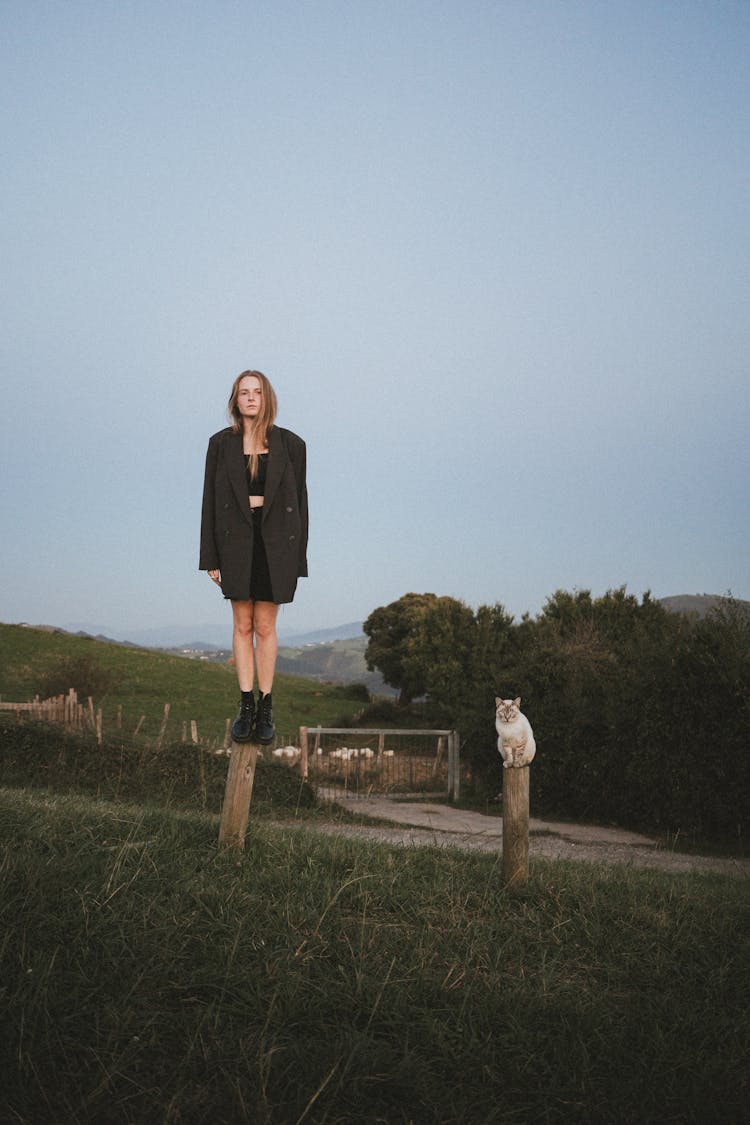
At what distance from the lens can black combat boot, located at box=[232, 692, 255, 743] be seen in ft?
20.5

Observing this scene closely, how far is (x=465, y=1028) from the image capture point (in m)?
4.20

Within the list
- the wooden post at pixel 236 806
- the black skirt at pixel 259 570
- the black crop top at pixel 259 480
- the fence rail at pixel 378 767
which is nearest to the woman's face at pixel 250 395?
the black crop top at pixel 259 480

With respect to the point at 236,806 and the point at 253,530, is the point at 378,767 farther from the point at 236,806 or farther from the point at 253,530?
the point at 253,530

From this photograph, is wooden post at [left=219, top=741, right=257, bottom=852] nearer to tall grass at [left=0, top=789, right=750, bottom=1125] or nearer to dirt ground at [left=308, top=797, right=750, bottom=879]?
tall grass at [left=0, top=789, right=750, bottom=1125]

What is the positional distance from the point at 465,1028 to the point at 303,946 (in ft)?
3.32

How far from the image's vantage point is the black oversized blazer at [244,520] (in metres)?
6.19

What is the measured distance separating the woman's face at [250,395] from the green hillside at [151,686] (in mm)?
23877

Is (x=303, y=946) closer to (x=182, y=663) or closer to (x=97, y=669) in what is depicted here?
(x=97, y=669)

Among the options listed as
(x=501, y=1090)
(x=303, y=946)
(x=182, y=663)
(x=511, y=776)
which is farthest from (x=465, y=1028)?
(x=182, y=663)

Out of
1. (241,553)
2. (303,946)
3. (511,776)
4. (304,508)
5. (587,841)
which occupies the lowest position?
(587,841)

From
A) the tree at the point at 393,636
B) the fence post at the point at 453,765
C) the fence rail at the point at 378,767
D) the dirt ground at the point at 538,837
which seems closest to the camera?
the dirt ground at the point at 538,837

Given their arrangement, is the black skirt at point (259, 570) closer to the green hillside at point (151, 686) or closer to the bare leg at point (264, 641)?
the bare leg at point (264, 641)

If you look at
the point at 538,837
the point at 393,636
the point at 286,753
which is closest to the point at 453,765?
the point at 286,753

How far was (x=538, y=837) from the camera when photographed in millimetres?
14430
